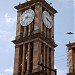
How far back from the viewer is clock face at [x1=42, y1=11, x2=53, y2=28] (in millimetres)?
67438

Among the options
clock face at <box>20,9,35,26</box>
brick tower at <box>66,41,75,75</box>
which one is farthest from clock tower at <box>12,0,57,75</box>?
brick tower at <box>66,41,75,75</box>

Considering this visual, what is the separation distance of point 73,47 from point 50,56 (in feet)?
26.2

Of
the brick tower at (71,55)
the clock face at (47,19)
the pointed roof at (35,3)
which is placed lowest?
the brick tower at (71,55)

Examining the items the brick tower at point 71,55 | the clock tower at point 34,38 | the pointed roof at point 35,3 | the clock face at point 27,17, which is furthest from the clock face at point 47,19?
the brick tower at point 71,55

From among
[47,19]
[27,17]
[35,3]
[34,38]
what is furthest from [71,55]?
[35,3]

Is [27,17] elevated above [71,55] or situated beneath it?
elevated above

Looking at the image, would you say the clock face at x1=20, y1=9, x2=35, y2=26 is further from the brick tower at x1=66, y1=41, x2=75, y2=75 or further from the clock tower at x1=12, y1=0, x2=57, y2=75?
the brick tower at x1=66, y1=41, x2=75, y2=75

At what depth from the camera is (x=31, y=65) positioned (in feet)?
211

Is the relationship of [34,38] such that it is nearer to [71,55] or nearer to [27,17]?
[27,17]

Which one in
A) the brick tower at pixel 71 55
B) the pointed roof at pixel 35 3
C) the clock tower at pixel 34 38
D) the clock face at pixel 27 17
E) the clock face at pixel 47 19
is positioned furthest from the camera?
the brick tower at pixel 71 55

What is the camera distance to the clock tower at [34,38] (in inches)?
2517

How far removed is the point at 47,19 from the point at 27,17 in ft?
11.5

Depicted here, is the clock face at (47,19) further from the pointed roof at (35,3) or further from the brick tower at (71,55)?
the brick tower at (71,55)

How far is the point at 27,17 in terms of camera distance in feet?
222
